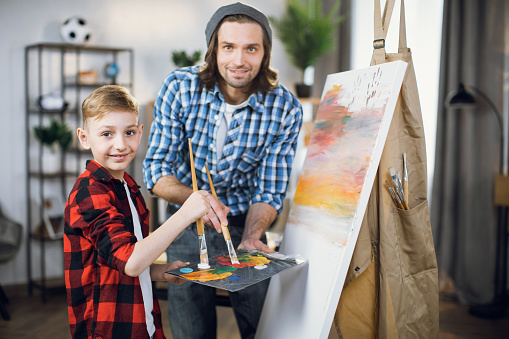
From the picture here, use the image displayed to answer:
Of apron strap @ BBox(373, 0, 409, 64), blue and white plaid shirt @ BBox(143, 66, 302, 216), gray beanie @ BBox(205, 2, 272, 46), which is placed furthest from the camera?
blue and white plaid shirt @ BBox(143, 66, 302, 216)

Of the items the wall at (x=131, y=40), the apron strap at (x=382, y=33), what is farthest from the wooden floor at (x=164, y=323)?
the apron strap at (x=382, y=33)

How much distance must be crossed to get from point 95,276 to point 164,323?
2142mm

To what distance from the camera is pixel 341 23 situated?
4.67 meters

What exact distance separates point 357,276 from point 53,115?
3476 mm

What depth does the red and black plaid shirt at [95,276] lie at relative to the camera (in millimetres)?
1092

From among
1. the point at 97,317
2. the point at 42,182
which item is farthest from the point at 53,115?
the point at 97,317

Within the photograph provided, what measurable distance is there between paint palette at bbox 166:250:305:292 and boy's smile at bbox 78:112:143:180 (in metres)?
0.32

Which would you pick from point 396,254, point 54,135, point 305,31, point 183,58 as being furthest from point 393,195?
point 305,31

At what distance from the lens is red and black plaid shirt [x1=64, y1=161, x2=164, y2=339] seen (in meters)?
1.09

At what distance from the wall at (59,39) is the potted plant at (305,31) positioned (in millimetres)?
494

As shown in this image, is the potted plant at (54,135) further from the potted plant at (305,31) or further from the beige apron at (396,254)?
the beige apron at (396,254)

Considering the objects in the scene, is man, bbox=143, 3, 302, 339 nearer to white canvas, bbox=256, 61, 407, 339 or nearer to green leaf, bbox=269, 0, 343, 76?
white canvas, bbox=256, 61, 407, 339

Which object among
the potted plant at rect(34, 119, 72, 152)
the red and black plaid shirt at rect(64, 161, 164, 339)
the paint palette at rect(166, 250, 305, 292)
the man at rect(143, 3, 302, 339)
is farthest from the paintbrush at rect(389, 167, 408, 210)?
the potted plant at rect(34, 119, 72, 152)

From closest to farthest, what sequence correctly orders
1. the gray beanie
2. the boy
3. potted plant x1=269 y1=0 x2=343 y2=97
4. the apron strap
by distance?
1. the boy
2. the apron strap
3. the gray beanie
4. potted plant x1=269 y1=0 x2=343 y2=97
